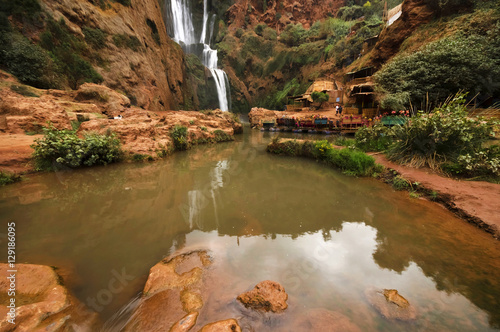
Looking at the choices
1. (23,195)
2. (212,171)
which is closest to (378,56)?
(212,171)

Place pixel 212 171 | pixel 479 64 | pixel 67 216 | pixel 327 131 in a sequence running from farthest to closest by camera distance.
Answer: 1. pixel 327 131
2. pixel 479 64
3. pixel 212 171
4. pixel 67 216

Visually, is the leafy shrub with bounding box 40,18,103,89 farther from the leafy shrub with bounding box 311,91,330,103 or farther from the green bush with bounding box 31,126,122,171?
the leafy shrub with bounding box 311,91,330,103

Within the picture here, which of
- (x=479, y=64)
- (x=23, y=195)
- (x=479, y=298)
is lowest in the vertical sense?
(x=479, y=298)

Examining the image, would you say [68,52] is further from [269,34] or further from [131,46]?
[269,34]

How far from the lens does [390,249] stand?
11.5 feet

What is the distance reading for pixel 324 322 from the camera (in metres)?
2.17

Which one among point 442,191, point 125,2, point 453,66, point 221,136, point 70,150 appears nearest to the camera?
point 442,191

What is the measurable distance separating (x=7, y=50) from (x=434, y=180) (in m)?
20.6

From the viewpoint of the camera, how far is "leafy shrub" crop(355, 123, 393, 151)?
9172 millimetres

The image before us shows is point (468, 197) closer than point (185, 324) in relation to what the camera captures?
No

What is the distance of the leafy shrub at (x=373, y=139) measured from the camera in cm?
917

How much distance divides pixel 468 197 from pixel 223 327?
20.0 feet

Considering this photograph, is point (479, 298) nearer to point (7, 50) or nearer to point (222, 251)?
point (222, 251)

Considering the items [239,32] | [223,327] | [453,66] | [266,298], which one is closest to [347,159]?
[266,298]
